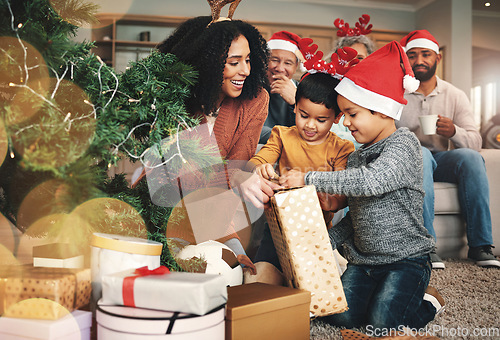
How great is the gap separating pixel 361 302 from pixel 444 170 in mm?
1216

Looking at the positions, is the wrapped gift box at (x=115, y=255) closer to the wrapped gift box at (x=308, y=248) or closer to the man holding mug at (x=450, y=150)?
the wrapped gift box at (x=308, y=248)

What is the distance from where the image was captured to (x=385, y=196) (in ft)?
3.34

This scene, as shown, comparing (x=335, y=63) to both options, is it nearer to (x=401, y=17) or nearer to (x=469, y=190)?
(x=469, y=190)

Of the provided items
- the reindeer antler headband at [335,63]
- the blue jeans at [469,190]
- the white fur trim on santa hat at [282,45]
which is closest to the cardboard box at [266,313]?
the reindeer antler headband at [335,63]

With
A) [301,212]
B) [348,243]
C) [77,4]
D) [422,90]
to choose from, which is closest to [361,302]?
[348,243]

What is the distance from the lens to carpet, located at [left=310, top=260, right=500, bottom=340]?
2.97 feet

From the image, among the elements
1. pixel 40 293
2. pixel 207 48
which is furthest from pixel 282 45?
pixel 40 293

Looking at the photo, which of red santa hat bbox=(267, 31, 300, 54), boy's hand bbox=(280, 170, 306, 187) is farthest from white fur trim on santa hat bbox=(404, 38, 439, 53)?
boy's hand bbox=(280, 170, 306, 187)

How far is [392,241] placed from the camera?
1.01 meters

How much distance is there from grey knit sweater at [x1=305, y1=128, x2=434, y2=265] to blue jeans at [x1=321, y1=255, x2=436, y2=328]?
0.11 feet

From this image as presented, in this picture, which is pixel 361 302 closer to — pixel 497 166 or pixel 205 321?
pixel 205 321

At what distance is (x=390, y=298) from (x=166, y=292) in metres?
0.60

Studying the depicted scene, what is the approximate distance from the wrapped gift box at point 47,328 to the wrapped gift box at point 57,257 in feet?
0.39

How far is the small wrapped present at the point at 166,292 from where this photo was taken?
60 centimetres
